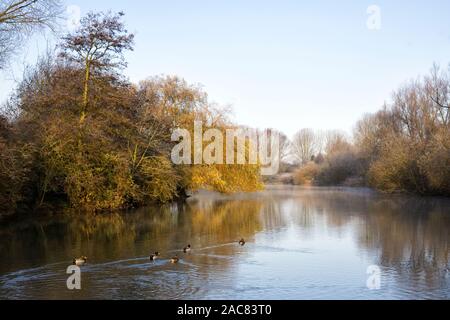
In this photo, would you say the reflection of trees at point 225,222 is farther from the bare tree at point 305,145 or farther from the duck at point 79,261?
the bare tree at point 305,145

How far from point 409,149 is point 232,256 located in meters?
31.6

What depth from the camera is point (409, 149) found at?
137 feet

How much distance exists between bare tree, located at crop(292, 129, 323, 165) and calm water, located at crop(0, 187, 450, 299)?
69498mm

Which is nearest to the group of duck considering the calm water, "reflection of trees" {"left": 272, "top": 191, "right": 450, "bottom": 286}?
the calm water

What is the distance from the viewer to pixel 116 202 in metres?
25.8

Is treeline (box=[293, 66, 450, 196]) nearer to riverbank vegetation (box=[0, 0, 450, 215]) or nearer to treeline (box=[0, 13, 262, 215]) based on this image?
riverbank vegetation (box=[0, 0, 450, 215])

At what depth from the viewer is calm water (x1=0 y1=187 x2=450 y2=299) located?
1005 cm

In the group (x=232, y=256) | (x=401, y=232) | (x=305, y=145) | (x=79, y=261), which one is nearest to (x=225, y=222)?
(x=401, y=232)

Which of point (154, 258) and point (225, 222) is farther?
point (225, 222)

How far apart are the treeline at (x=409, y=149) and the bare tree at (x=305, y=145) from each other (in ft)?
98.9

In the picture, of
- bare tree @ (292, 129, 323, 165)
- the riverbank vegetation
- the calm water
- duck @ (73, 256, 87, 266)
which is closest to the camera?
the calm water

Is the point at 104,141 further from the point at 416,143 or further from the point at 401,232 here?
the point at 416,143

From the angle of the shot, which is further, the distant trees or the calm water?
the distant trees

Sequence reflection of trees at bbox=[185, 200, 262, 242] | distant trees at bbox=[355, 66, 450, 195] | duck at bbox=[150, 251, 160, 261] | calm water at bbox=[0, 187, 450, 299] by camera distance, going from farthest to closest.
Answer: distant trees at bbox=[355, 66, 450, 195] → reflection of trees at bbox=[185, 200, 262, 242] → duck at bbox=[150, 251, 160, 261] → calm water at bbox=[0, 187, 450, 299]
